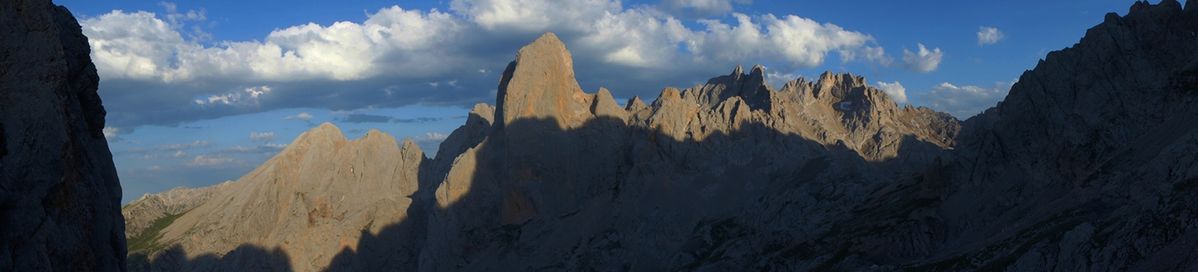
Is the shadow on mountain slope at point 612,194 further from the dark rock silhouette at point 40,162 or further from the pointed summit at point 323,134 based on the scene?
the dark rock silhouette at point 40,162

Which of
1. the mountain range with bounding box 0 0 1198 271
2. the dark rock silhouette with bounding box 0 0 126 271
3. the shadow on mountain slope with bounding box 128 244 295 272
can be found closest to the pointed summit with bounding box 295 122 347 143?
the mountain range with bounding box 0 0 1198 271

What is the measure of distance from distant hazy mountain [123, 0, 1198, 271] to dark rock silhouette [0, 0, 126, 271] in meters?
51.4

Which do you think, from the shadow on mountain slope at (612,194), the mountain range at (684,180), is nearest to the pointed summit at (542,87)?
the mountain range at (684,180)

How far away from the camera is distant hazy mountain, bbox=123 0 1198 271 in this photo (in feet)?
252

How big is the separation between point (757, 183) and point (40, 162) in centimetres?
11018

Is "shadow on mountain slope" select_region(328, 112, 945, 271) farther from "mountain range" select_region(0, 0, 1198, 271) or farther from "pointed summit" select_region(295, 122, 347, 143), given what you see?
"pointed summit" select_region(295, 122, 347, 143)

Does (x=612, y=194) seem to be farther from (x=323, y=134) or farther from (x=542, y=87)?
(x=323, y=134)

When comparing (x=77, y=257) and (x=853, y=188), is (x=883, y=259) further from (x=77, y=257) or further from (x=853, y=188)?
(x=77, y=257)

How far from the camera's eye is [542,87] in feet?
495

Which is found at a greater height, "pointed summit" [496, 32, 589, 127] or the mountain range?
"pointed summit" [496, 32, 589, 127]

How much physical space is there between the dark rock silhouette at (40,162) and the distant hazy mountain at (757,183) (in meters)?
51.4

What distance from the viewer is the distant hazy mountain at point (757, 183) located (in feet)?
252

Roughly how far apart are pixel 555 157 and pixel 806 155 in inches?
1549

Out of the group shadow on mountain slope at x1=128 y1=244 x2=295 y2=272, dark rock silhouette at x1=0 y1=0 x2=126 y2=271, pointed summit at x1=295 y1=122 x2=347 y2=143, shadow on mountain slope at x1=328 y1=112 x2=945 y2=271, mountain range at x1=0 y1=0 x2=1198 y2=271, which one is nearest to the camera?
dark rock silhouette at x1=0 y1=0 x2=126 y2=271
